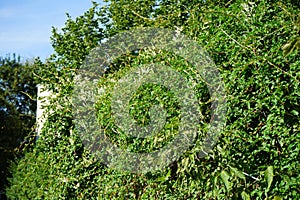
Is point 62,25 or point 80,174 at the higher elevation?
point 62,25

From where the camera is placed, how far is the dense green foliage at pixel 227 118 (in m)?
2.23

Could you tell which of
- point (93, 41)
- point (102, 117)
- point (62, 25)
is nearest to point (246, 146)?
point (102, 117)

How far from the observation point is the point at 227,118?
8.14 ft

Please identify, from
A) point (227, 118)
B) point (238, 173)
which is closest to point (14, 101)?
point (227, 118)

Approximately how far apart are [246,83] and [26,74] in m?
10.9

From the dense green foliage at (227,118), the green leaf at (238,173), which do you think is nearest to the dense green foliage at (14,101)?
the dense green foliage at (227,118)

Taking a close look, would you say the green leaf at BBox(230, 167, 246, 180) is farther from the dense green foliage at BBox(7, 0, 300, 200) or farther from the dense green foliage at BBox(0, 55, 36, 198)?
the dense green foliage at BBox(0, 55, 36, 198)

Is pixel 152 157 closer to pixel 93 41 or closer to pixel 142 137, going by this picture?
pixel 142 137

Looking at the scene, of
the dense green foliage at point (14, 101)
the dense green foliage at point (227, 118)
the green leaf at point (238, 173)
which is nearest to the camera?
the green leaf at point (238, 173)

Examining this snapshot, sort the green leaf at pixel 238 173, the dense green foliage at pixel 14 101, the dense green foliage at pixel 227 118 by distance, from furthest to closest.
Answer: the dense green foliage at pixel 14 101
the dense green foliage at pixel 227 118
the green leaf at pixel 238 173

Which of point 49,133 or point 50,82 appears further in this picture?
point 50,82

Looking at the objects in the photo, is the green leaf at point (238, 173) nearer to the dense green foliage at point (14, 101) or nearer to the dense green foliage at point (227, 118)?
the dense green foliage at point (227, 118)

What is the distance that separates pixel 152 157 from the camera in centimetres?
280

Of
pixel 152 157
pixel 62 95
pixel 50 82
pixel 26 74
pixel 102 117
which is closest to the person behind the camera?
pixel 152 157
